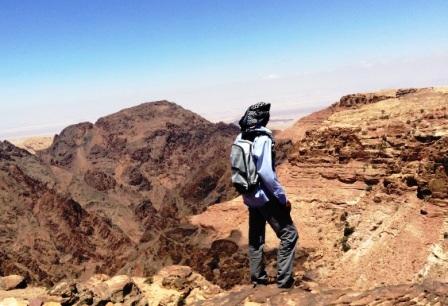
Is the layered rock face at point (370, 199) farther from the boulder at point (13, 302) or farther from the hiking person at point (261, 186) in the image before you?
the hiking person at point (261, 186)

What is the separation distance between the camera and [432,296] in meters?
7.82

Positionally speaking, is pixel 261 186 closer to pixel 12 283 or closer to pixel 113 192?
pixel 12 283

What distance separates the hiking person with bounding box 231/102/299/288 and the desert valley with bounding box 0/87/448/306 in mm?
649

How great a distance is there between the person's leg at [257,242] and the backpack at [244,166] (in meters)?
0.73

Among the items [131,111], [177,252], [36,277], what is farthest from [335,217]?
[131,111]

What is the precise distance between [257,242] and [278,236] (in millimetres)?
464

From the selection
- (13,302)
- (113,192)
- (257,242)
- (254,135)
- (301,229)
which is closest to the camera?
(254,135)

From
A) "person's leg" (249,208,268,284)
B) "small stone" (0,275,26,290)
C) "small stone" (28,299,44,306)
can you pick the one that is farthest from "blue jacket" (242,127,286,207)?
"small stone" (0,275,26,290)

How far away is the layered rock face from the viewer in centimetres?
2220

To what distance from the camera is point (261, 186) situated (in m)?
8.27

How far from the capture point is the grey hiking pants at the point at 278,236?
846 centimetres

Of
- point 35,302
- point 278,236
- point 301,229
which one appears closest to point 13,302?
point 35,302

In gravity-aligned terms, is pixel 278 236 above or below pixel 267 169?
below

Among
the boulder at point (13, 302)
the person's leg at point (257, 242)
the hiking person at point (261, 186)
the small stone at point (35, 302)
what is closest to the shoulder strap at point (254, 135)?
the hiking person at point (261, 186)
